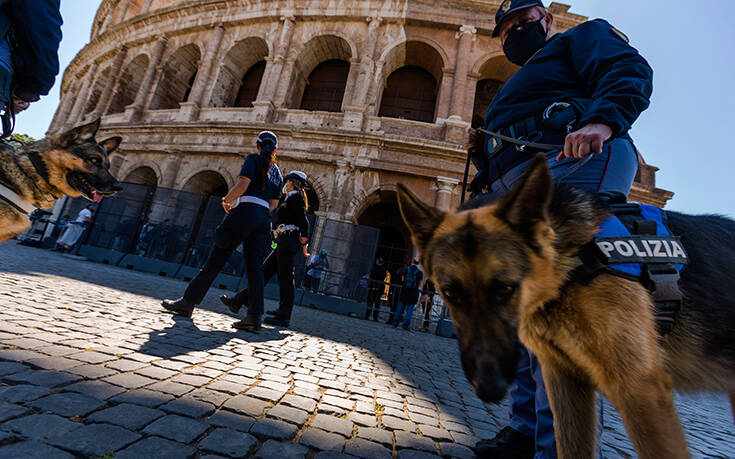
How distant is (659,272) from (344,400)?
186cm

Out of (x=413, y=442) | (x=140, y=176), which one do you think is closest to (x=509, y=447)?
(x=413, y=442)

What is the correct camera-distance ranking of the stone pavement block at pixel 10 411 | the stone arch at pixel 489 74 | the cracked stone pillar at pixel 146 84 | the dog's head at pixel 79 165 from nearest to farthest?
the stone pavement block at pixel 10 411 → the dog's head at pixel 79 165 → the stone arch at pixel 489 74 → the cracked stone pillar at pixel 146 84

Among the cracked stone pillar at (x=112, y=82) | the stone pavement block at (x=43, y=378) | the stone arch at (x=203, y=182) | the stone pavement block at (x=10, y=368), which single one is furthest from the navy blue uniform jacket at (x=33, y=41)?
the cracked stone pillar at (x=112, y=82)

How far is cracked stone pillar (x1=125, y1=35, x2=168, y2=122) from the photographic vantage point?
1616 cm

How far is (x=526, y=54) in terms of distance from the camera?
2230mm

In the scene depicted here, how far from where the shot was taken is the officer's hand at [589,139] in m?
1.27

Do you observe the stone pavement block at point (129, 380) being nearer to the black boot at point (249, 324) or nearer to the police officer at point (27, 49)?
the black boot at point (249, 324)

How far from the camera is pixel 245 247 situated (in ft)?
12.4

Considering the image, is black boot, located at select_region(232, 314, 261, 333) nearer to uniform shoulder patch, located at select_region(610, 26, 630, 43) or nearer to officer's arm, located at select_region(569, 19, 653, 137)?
officer's arm, located at select_region(569, 19, 653, 137)

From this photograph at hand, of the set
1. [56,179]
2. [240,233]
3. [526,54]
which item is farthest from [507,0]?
[56,179]

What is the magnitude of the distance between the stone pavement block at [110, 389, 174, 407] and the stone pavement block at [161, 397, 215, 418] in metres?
0.05

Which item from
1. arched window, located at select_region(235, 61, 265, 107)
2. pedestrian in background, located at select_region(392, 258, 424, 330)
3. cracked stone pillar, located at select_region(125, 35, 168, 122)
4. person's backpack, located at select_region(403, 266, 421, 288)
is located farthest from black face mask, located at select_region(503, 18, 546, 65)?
cracked stone pillar, located at select_region(125, 35, 168, 122)

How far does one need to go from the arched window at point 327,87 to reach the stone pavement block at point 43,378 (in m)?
15.9

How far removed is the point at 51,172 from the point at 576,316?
4180 mm
